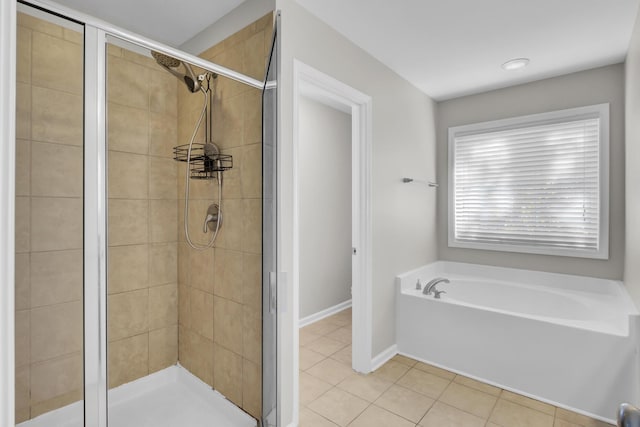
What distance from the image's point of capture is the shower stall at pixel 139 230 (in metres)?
0.97

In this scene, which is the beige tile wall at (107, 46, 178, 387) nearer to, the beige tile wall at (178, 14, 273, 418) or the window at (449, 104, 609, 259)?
the beige tile wall at (178, 14, 273, 418)

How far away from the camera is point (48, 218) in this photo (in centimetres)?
98

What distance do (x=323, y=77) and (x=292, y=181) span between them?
0.74 meters

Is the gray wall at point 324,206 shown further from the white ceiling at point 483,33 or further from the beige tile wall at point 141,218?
the beige tile wall at point 141,218

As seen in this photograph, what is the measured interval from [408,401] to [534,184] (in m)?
2.28

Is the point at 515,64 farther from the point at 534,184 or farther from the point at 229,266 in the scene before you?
the point at 229,266

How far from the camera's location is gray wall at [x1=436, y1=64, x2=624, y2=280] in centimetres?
265

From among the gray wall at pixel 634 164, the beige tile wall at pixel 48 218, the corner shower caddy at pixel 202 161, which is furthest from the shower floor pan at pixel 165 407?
the gray wall at pixel 634 164

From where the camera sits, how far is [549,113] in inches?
115

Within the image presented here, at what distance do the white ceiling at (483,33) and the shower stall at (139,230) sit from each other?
75 cm

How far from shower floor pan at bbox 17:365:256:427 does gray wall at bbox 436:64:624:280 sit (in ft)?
8.75

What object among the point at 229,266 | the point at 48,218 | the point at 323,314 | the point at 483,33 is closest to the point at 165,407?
the point at 229,266

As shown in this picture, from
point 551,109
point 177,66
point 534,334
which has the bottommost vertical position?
point 534,334

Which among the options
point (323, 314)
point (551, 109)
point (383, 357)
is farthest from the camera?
point (323, 314)
